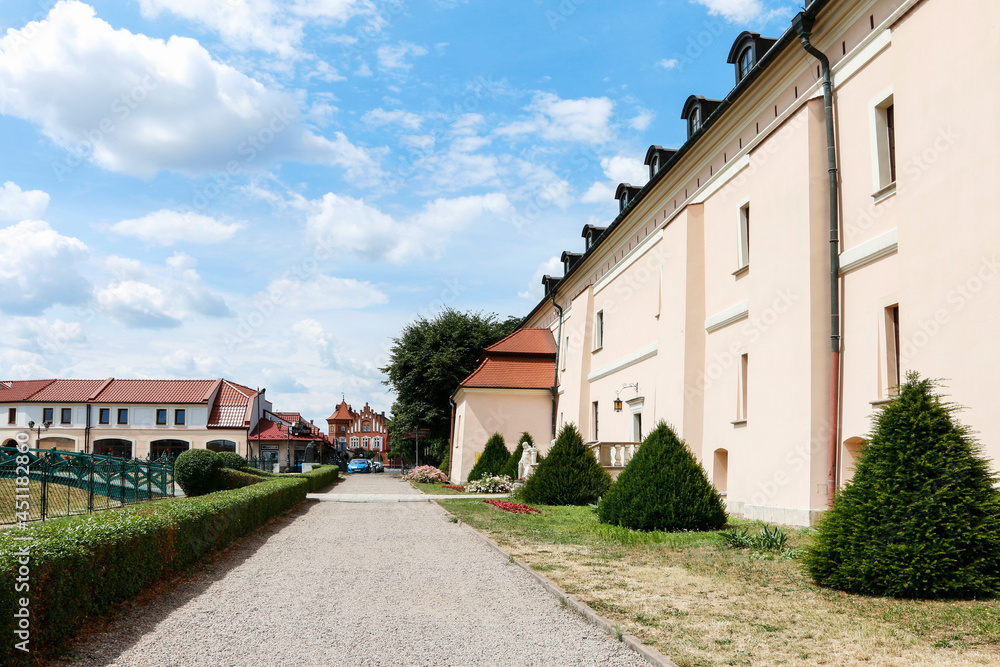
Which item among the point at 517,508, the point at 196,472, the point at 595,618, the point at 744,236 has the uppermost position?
the point at 744,236

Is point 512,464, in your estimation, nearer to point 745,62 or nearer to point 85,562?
point 745,62

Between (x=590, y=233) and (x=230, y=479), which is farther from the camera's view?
(x=590, y=233)

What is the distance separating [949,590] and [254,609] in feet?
20.6

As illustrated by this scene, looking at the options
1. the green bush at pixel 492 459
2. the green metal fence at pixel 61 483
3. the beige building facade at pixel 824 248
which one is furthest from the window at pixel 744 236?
the green bush at pixel 492 459

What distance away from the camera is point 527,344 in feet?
128

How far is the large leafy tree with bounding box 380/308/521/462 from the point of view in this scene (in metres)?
45.0

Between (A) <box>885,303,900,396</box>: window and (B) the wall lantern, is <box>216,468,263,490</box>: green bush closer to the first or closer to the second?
(B) the wall lantern

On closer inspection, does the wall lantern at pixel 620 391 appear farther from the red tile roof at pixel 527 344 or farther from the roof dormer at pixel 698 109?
the red tile roof at pixel 527 344

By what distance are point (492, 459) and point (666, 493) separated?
66.2 feet

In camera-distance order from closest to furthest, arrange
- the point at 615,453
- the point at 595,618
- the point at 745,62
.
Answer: the point at 595,618, the point at 745,62, the point at 615,453

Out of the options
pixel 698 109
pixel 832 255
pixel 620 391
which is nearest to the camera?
pixel 832 255

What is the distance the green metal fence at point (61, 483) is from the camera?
12.6 metres

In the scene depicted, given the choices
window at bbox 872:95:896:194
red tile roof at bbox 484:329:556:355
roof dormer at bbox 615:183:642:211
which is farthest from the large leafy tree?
window at bbox 872:95:896:194

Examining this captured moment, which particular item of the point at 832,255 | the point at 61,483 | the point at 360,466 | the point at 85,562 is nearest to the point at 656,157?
the point at 832,255
